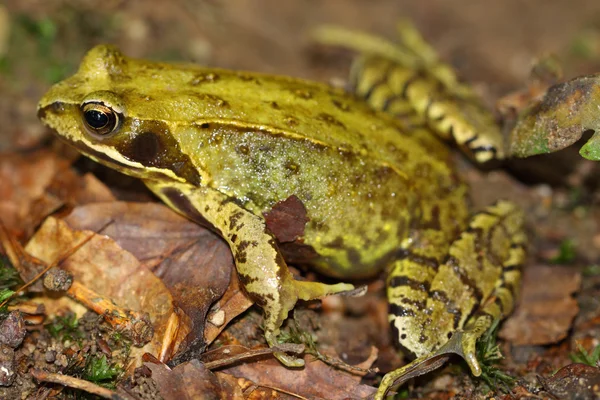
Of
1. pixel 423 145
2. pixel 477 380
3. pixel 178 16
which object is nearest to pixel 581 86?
pixel 423 145

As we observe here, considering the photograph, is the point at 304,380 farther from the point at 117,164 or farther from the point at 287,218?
the point at 117,164

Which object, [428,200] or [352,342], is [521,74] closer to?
[428,200]

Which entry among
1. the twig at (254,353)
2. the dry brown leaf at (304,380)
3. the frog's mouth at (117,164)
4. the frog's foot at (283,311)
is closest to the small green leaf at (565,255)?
the dry brown leaf at (304,380)

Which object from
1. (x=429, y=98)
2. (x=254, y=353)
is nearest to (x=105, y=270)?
(x=254, y=353)

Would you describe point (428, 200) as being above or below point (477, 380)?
above

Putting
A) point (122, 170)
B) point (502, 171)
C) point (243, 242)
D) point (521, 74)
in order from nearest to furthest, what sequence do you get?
point (243, 242) → point (122, 170) → point (502, 171) → point (521, 74)

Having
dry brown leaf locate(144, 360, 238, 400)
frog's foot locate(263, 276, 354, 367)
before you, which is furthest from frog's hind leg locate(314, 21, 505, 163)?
dry brown leaf locate(144, 360, 238, 400)

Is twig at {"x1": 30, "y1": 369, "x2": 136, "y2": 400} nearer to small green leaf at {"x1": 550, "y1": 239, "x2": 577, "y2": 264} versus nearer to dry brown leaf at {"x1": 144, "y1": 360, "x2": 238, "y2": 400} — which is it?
dry brown leaf at {"x1": 144, "y1": 360, "x2": 238, "y2": 400}

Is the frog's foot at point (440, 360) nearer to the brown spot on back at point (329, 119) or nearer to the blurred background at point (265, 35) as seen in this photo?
the brown spot on back at point (329, 119)
